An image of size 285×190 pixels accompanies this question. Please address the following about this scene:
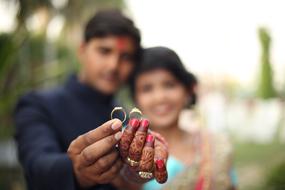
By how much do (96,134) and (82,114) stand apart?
0.97m

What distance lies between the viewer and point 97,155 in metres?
1.53

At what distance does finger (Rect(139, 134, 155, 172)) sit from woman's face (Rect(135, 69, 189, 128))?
1.08m

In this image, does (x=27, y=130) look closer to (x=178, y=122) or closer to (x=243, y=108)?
(x=178, y=122)

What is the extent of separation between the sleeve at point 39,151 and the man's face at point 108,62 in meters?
0.34

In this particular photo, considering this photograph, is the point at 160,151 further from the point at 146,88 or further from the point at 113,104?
the point at 113,104

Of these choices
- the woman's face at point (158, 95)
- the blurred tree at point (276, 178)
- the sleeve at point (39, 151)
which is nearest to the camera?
the sleeve at point (39, 151)

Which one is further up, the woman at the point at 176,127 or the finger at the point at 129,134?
the finger at the point at 129,134

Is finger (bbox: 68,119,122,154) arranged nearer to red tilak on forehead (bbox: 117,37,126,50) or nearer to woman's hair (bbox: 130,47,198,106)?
red tilak on forehead (bbox: 117,37,126,50)

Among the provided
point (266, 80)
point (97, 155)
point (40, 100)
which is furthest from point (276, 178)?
point (97, 155)

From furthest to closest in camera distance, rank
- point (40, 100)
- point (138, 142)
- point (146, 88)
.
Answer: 1. point (146, 88)
2. point (40, 100)
3. point (138, 142)

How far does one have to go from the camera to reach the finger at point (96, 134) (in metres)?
1.46

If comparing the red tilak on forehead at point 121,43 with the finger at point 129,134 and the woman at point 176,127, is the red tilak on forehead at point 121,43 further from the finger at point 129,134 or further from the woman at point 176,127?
the finger at point 129,134

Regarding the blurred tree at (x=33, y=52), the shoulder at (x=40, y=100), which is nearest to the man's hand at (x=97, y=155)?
the shoulder at (x=40, y=100)

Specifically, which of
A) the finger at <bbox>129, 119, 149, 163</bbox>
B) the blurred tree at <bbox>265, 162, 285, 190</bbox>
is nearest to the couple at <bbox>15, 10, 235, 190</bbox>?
the finger at <bbox>129, 119, 149, 163</bbox>
